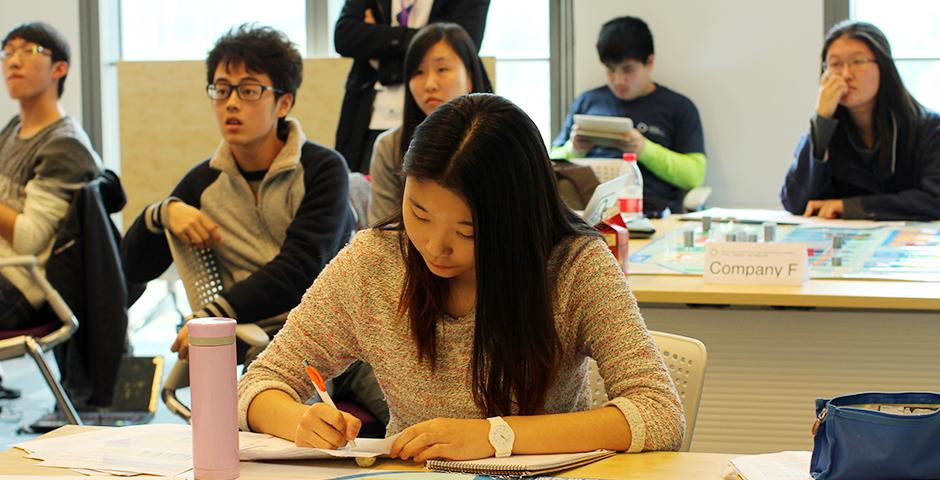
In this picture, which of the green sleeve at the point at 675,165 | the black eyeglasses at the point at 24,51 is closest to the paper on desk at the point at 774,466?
the black eyeglasses at the point at 24,51

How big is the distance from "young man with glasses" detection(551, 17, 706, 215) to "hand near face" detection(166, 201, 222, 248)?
242cm

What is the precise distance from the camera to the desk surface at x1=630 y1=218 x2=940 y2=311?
2377 millimetres

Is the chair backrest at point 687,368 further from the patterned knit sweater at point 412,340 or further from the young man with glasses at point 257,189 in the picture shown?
the young man with glasses at point 257,189

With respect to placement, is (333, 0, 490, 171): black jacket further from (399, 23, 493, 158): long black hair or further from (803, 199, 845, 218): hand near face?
(803, 199, 845, 218): hand near face

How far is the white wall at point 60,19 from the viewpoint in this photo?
573 cm

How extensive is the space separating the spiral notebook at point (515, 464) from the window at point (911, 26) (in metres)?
4.30

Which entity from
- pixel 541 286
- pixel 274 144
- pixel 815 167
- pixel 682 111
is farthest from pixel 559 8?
pixel 541 286

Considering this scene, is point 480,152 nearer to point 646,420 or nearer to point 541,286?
point 541,286

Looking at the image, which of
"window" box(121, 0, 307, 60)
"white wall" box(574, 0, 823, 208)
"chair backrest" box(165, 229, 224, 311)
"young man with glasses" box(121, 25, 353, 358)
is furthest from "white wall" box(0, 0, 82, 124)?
"chair backrest" box(165, 229, 224, 311)

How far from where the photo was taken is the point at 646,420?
58.7 inches

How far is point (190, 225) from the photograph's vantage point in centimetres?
257

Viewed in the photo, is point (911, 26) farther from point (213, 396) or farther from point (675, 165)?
point (213, 396)

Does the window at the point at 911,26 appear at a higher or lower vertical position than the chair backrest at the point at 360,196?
higher

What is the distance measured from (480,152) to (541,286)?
216 millimetres
